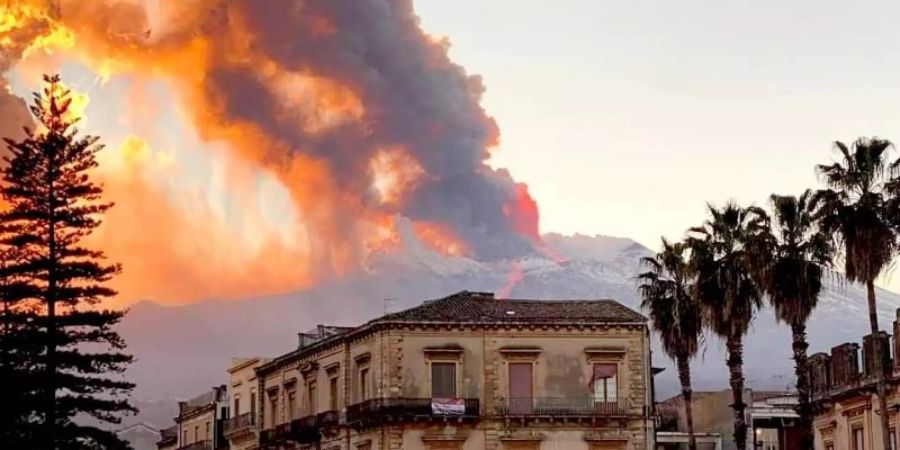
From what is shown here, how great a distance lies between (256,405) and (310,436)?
12.4m

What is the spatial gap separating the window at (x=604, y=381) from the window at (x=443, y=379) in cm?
656

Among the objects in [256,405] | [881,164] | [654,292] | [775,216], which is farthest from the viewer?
[256,405]

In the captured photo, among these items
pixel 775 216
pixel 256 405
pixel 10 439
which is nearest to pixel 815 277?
pixel 775 216

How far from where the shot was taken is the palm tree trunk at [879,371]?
51.4m

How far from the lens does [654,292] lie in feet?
233

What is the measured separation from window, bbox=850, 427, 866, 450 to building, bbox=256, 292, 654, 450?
17.6 meters

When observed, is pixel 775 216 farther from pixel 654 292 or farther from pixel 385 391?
pixel 385 391

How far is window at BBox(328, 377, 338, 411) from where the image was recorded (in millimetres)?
80438

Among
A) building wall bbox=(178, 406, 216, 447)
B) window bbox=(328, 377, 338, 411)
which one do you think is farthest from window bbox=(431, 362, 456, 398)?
building wall bbox=(178, 406, 216, 447)

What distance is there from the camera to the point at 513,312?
75.9 meters

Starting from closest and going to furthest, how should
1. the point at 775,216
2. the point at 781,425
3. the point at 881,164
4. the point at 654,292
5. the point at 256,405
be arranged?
the point at 881,164, the point at 775,216, the point at 654,292, the point at 781,425, the point at 256,405

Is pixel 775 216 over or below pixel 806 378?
over

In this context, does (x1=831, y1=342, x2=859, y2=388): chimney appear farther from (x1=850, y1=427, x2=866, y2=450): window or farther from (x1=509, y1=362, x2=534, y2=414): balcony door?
(x1=509, y1=362, x2=534, y2=414): balcony door

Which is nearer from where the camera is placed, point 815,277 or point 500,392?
point 815,277
